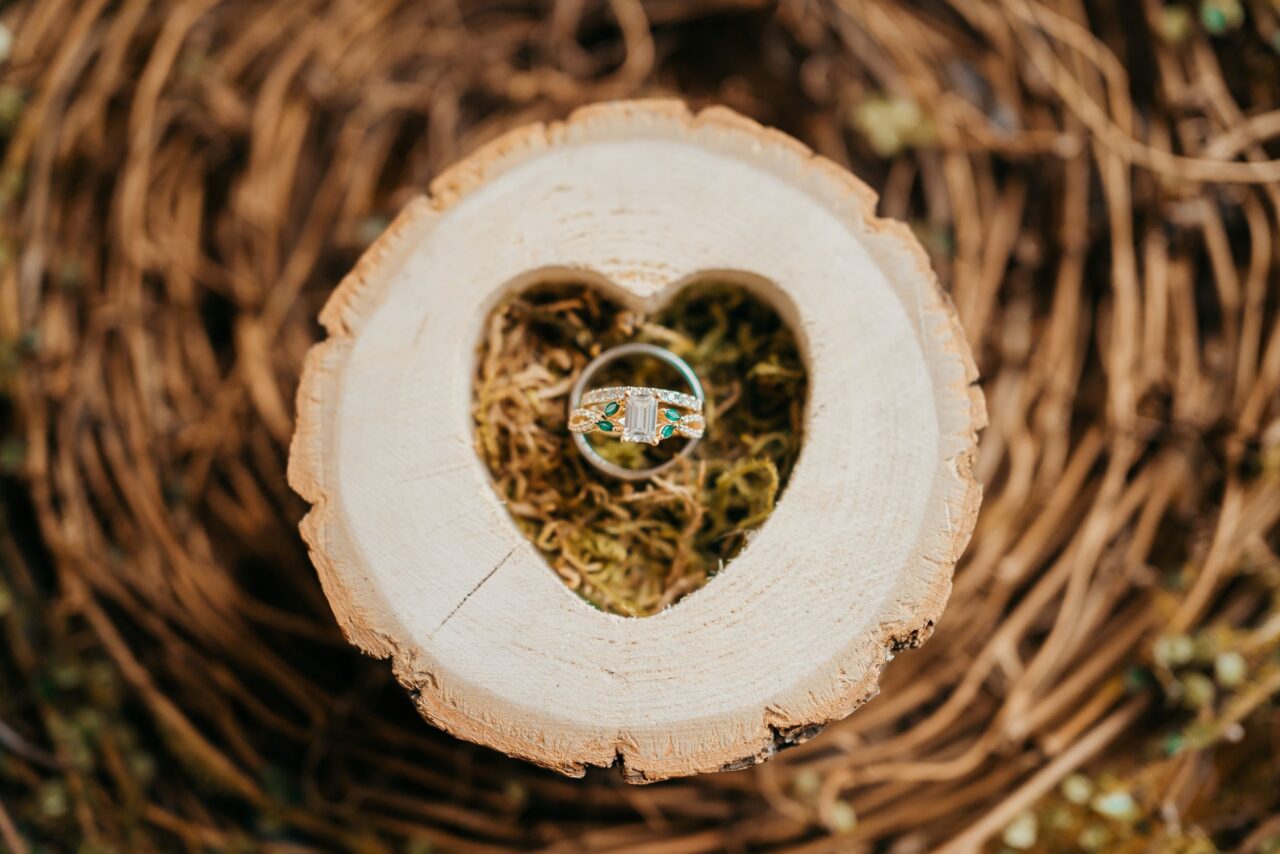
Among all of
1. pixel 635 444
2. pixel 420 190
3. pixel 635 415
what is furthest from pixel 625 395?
pixel 420 190

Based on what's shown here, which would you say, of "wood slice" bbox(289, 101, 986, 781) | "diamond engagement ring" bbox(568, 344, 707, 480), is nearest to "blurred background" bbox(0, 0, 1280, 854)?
"wood slice" bbox(289, 101, 986, 781)

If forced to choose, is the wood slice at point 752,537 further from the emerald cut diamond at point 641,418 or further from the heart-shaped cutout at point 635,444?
the emerald cut diamond at point 641,418

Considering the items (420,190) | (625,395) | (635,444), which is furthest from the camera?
(420,190)

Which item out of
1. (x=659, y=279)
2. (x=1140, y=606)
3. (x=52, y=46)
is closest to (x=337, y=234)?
(x=52, y=46)

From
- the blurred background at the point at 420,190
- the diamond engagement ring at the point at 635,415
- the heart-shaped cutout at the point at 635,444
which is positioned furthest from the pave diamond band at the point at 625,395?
the blurred background at the point at 420,190

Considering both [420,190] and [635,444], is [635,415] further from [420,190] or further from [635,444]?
[420,190]

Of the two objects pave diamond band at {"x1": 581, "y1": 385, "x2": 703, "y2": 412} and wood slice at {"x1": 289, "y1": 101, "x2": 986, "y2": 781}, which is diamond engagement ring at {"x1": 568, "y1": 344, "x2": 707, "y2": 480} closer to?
pave diamond band at {"x1": 581, "y1": 385, "x2": 703, "y2": 412}

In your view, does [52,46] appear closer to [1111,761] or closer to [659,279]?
[659,279]
